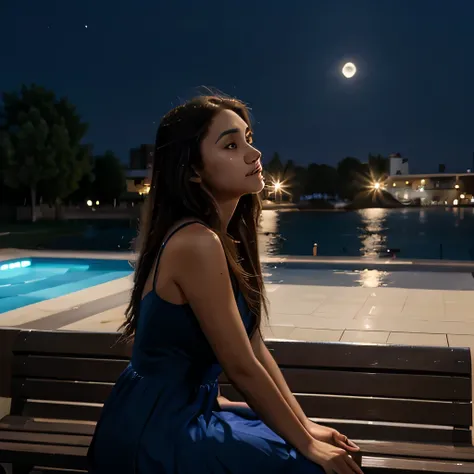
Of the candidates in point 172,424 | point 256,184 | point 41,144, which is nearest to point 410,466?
point 172,424

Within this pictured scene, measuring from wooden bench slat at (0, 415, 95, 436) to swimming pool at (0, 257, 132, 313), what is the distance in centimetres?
1290

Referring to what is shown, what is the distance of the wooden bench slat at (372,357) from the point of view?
3017 millimetres

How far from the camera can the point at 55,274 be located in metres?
17.8

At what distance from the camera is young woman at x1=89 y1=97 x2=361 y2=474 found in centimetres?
209

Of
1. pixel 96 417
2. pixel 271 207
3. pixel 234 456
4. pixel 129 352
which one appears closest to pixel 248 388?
pixel 234 456

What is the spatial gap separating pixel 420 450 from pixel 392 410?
223 mm

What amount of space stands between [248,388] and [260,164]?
0.75 m

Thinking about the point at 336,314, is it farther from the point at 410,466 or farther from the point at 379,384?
the point at 410,466

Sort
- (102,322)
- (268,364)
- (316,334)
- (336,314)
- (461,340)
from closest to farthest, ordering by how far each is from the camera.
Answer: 1. (268,364)
2. (461,340)
3. (316,334)
4. (102,322)
5. (336,314)

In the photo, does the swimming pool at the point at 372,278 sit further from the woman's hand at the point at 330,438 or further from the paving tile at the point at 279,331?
the woman's hand at the point at 330,438

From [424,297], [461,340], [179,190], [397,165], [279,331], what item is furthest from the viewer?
[397,165]

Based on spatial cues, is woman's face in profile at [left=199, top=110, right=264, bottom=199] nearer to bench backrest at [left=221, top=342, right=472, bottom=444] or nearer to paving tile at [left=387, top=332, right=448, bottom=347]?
bench backrest at [left=221, top=342, right=472, bottom=444]

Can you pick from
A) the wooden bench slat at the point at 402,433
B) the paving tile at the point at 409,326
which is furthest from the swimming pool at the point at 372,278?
the wooden bench slat at the point at 402,433

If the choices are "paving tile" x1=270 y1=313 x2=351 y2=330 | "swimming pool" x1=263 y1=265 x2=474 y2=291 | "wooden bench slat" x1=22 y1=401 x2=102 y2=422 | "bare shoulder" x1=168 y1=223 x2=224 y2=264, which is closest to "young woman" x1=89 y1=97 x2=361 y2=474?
"bare shoulder" x1=168 y1=223 x2=224 y2=264
